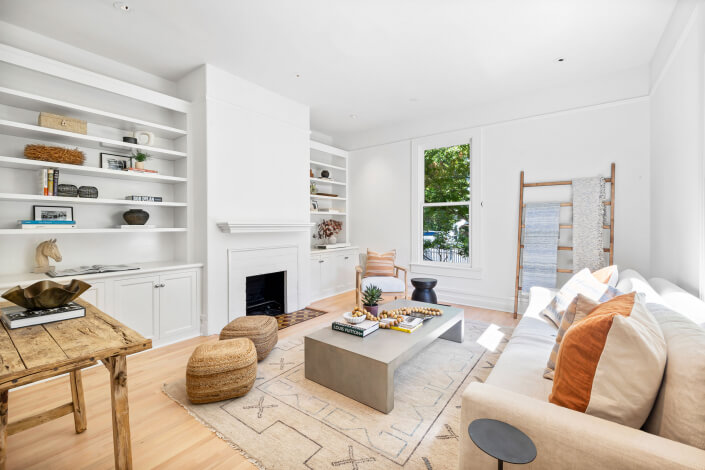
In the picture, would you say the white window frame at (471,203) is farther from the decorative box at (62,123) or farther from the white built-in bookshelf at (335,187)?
the decorative box at (62,123)

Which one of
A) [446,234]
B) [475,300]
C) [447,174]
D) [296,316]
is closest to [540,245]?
[475,300]

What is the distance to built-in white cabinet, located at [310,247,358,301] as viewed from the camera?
4.87 metres

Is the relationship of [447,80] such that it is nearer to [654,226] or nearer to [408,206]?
[408,206]

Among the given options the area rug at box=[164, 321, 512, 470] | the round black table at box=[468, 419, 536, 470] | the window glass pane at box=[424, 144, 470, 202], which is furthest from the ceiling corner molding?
the round black table at box=[468, 419, 536, 470]

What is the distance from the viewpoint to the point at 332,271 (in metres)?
5.20

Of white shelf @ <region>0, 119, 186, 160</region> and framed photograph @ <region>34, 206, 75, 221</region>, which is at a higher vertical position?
white shelf @ <region>0, 119, 186, 160</region>

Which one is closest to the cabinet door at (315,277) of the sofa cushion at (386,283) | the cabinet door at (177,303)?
the sofa cushion at (386,283)

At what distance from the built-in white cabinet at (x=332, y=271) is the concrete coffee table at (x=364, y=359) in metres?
2.42

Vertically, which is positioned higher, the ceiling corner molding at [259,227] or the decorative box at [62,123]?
the decorative box at [62,123]

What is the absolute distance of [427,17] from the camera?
262 centimetres

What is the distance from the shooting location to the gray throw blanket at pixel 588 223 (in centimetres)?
364

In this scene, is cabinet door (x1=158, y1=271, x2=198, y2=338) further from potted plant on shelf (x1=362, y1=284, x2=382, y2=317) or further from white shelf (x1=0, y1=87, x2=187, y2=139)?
potted plant on shelf (x1=362, y1=284, x2=382, y2=317)

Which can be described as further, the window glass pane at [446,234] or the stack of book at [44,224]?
the window glass pane at [446,234]

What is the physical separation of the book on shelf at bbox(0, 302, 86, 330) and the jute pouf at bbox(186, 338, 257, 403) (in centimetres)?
78
